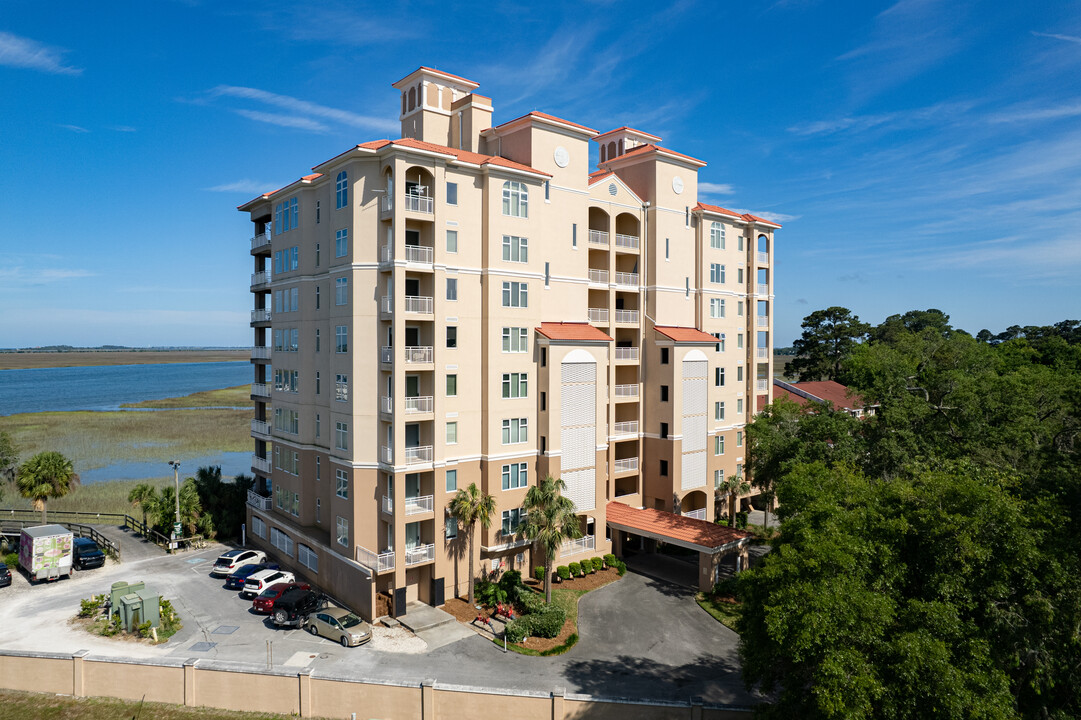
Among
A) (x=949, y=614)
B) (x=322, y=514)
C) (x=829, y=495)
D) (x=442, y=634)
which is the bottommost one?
(x=442, y=634)

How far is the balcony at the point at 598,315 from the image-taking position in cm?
4372

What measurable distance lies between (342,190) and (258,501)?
78.8 ft

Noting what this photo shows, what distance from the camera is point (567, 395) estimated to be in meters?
39.1

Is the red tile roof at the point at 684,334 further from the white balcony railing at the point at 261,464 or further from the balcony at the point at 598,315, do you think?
the white balcony railing at the point at 261,464

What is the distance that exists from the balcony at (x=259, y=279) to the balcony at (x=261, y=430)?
1036 cm

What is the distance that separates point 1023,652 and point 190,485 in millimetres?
49390

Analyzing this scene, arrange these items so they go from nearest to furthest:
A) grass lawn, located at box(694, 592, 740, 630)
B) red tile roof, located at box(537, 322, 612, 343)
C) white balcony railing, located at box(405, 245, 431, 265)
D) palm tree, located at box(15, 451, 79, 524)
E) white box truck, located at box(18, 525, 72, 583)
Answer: grass lawn, located at box(694, 592, 740, 630) → white balcony railing, located at box(405, 245, 431, 265) → white box truck, located at box(18, 525, 72, 583) → red tile roof, located at box(537, 322, 612, 343) → palm tree, located at box(15, 451, 79, 524)

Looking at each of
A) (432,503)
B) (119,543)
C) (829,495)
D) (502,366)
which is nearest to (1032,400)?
(829,495)

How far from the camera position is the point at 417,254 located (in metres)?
34.2

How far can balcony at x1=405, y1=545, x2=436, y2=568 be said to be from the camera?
33469mm

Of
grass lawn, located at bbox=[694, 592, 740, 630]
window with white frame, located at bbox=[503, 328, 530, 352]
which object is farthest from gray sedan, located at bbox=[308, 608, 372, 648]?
grass lawn, located at bbox=[694, 592, 740, 630]

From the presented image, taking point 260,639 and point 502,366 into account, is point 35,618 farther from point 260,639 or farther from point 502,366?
point 502,366

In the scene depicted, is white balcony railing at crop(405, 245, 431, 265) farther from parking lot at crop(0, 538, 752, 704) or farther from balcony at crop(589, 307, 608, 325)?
parking lot at crop(0, 538, 752, 704)

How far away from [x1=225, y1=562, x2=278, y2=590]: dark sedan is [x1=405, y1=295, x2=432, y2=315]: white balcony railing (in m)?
18.6
